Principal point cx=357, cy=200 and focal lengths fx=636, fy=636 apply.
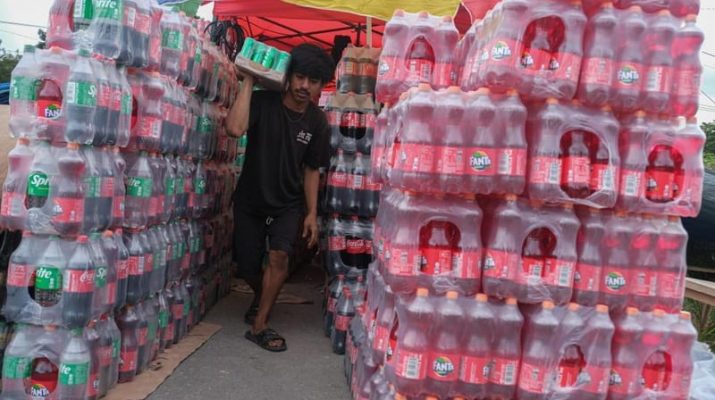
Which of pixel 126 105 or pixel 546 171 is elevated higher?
pixel 126 105

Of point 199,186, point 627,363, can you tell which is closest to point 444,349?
point 627,363

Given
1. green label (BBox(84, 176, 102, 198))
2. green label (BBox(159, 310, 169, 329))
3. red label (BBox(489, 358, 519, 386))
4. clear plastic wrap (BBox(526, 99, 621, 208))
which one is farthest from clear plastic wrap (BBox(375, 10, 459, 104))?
green label (BBox(159, 310, 169, 329))

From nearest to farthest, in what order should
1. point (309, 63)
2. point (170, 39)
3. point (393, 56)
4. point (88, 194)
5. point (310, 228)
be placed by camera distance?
point (88, 194) → point (393, 56) → point (170, 39) → point (309, 63) → point (310, 228)

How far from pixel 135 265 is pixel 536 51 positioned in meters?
2.82

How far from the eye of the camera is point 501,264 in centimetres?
319

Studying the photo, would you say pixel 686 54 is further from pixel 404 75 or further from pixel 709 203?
pixel 709 203

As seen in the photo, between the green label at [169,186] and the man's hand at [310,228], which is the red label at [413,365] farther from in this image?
the man's hand at [310,228]

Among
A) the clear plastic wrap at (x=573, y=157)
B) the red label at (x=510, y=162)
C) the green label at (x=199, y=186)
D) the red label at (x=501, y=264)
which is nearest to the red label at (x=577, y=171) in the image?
the clear plastic wrap at (x=573, y=157)

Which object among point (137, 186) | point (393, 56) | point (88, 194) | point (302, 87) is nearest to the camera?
point (88, 194)

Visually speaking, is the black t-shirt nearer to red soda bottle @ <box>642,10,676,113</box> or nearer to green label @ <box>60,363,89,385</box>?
green label @ <box>60,363,89,385</box>

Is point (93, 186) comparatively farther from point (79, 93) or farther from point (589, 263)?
point (589, 263)

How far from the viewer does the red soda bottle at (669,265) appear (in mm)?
3270

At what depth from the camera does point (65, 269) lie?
358 cm

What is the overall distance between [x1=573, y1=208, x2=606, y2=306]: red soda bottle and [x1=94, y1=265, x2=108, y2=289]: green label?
104 inches
